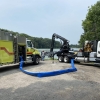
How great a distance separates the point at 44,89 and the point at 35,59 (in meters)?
11.0

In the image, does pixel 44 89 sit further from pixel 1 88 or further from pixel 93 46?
pixel 93 46

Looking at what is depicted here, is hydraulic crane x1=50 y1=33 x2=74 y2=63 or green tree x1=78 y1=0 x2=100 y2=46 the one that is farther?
green tree x1=78 y1=0 x2=100 y2=46

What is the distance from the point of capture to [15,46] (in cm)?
1648

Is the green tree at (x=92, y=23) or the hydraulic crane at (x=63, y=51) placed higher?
the green tree at (x=92, y=23)

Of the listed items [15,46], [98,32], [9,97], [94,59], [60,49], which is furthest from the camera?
[98,32]

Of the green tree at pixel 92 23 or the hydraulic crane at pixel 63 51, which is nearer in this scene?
the hydraulic crane at pixel 63 51

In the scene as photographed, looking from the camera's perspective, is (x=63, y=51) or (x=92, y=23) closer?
(x=63, y=51)

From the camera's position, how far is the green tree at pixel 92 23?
28.8 meters

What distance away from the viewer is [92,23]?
29.5m

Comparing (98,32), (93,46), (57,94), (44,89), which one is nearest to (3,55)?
(44,89)

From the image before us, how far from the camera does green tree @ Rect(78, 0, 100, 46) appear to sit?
1136 inches

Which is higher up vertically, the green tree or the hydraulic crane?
the green tree

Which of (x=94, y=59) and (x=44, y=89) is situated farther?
(x=94, y=59)

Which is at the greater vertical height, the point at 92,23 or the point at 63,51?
the point at 92,23
